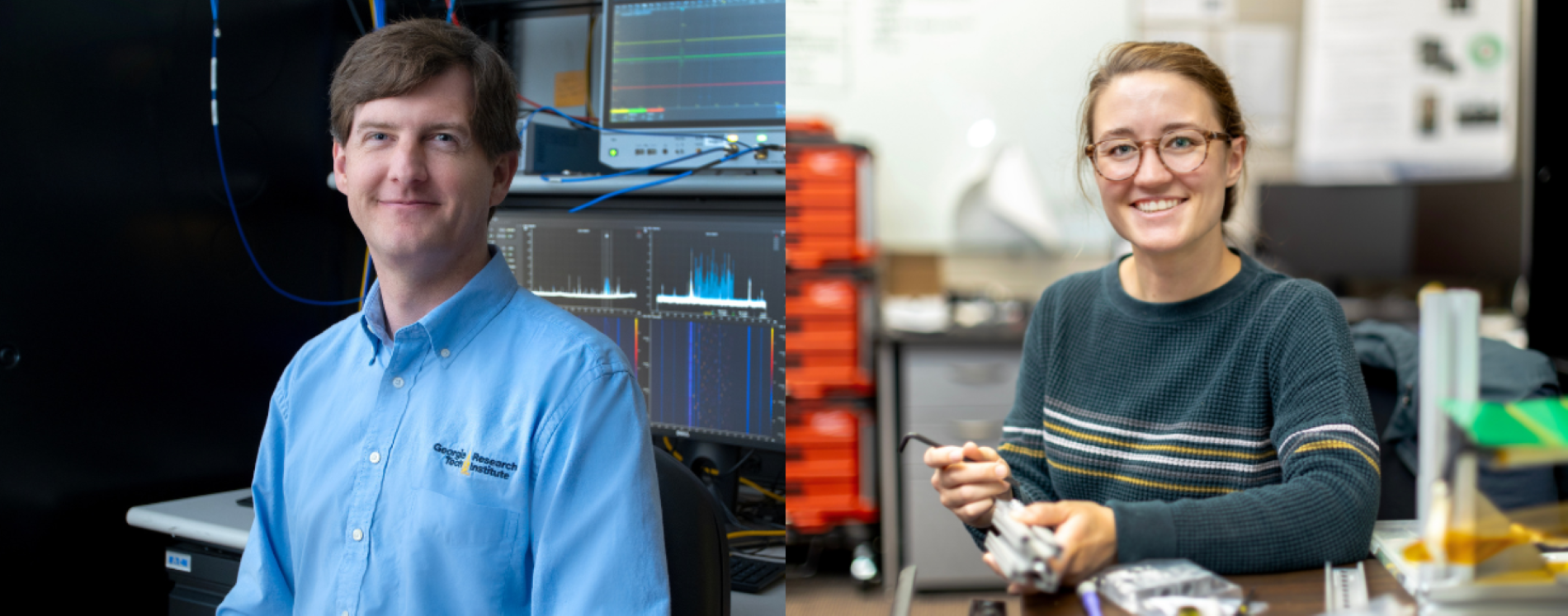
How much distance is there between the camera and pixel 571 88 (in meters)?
1.79

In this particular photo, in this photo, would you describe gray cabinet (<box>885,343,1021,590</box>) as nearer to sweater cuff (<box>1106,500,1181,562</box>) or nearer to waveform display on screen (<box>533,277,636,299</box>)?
waveform display on screen (<box>533,277,636,299</box>)

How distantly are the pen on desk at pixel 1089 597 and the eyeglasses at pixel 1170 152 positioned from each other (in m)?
0.54

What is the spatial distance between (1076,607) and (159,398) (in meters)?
1.57

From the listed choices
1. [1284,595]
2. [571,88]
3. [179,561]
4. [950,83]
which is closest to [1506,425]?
[1284,595]

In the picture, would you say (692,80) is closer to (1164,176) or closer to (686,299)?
(686,299)

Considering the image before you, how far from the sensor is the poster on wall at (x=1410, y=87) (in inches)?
121

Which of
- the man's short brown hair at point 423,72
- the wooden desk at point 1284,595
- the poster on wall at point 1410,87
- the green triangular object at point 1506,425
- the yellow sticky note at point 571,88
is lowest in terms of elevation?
the wooden desk at point 1284,595

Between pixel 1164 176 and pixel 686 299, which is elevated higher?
pixel 1164 176

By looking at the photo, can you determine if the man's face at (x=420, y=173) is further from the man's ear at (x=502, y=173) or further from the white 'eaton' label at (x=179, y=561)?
the white 'eaton' label at (x=179, y=561)

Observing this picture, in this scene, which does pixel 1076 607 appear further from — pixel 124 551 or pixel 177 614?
pixel 124 551

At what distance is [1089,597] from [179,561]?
57.8 inches

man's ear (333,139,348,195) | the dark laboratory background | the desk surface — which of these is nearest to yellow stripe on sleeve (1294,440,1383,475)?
the desk surface

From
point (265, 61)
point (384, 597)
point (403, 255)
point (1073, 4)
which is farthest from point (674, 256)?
point (1073, 4)

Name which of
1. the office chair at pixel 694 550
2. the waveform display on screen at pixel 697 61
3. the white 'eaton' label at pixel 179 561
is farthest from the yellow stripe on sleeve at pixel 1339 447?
the white 'eaton' label at pixel 179 561
